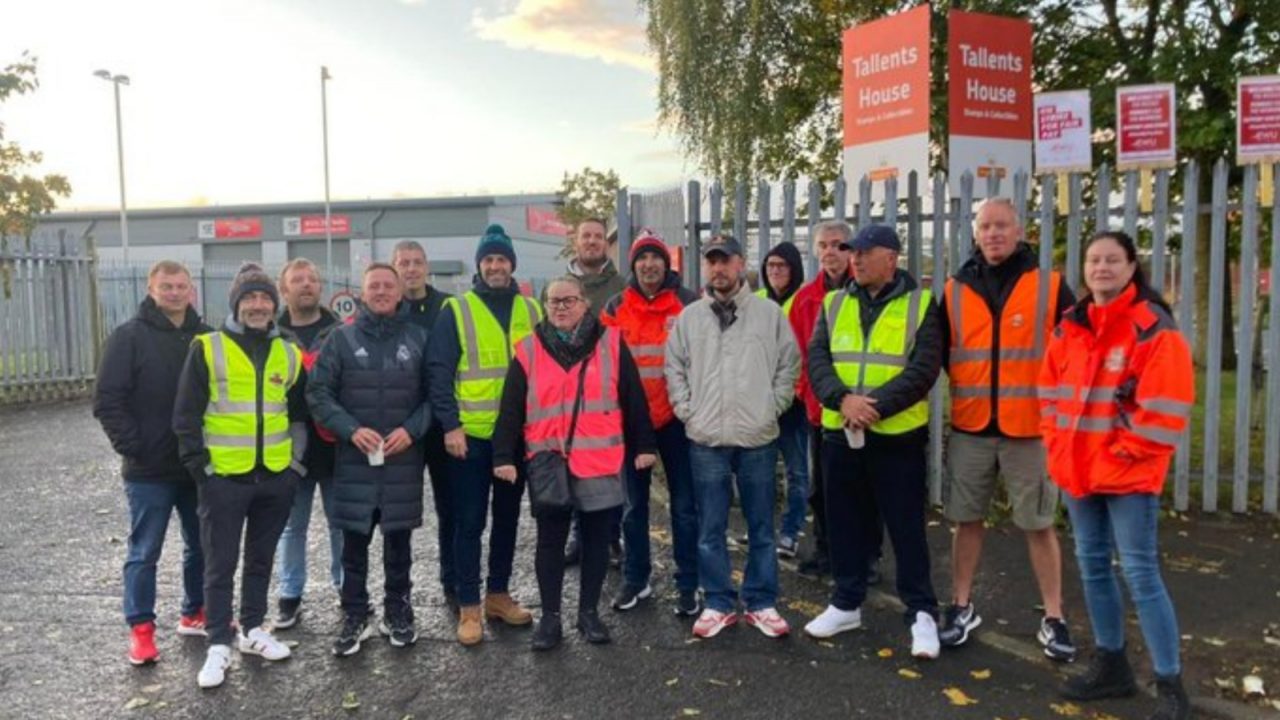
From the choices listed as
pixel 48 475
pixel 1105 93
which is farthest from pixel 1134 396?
pixel 1105 93

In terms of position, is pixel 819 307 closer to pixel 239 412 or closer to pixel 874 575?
pixel 874 575

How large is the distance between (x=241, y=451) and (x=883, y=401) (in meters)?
2.88

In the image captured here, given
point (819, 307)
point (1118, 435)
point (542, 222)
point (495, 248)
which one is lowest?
point (1118, 435)

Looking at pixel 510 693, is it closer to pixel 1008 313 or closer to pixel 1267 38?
pixel 1008 313

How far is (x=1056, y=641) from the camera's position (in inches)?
165

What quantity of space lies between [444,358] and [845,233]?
7.60ft

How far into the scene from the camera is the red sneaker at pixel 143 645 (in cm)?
431

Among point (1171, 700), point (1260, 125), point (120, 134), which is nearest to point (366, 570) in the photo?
point (1171, 700)

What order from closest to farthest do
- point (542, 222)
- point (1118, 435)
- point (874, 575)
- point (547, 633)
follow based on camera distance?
point (1118, 435) < point (547, 633) < point (874, 575) < point (542, 222)

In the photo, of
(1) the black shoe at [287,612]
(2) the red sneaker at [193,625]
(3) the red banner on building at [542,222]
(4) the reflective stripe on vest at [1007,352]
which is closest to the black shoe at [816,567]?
(4) the reflective stripe on vest at [1007,352]

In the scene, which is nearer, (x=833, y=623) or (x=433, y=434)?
(x=833, y=623)

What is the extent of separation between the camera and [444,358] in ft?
15.0

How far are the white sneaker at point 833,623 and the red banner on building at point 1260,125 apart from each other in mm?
3976

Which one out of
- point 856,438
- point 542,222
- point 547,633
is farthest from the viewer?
point 542,222
